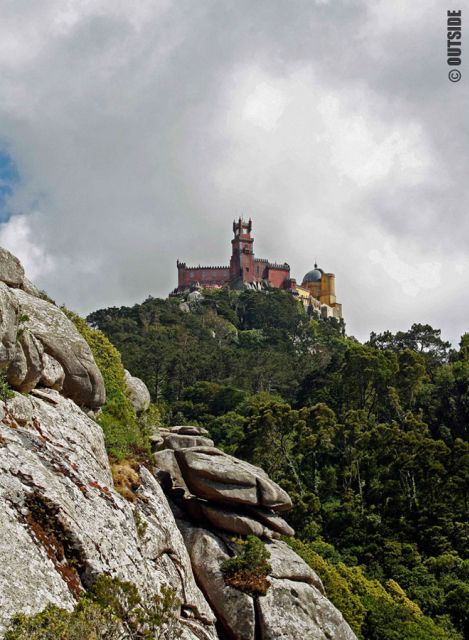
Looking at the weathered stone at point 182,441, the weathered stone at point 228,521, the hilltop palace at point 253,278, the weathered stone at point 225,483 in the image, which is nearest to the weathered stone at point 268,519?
the weathered stone at point 225,483

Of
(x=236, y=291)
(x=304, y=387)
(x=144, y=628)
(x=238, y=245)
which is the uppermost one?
(x=238, y=245)

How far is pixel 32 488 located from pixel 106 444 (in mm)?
6490

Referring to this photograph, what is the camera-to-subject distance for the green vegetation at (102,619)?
348 inches

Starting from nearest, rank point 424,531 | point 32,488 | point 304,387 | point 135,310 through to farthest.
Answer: point 32,488
point 424,531
point 304,387
point 135,310

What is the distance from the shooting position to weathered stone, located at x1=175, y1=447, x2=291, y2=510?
20750 millimetres

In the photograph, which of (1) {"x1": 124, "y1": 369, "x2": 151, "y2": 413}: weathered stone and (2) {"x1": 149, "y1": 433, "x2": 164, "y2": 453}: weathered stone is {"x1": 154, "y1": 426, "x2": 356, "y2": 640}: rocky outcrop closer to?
(2) {"x1": 149, "y1": 433, "x2": 164, "y2": 453}: weathered stone

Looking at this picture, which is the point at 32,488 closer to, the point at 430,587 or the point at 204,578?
the point at 204,578

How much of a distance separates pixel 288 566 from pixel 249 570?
183 cm

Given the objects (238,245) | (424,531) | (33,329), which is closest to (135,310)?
(238,245)

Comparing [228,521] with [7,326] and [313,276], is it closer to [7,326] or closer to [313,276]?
[7,326]

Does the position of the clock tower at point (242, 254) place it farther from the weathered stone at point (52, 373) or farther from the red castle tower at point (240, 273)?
the weathered stone at point (52, 373)

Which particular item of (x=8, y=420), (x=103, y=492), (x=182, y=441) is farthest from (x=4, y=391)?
(x=182, y=441)

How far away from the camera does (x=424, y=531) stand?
39.7 metres

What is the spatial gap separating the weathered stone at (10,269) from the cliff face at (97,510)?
5 centimetres
